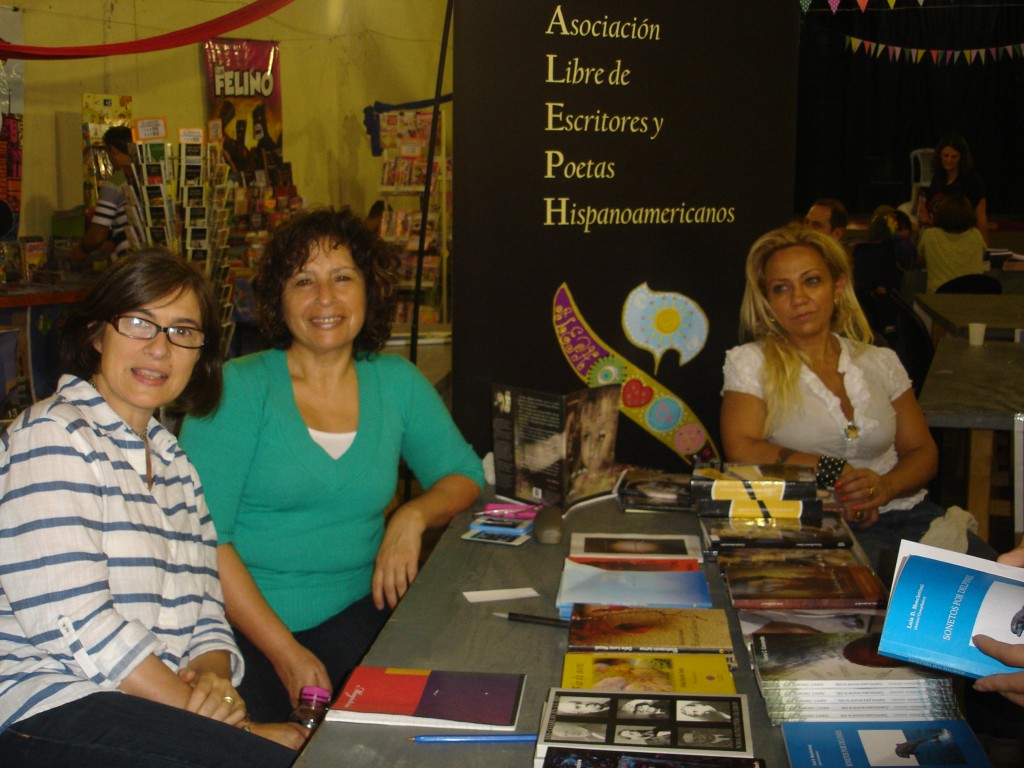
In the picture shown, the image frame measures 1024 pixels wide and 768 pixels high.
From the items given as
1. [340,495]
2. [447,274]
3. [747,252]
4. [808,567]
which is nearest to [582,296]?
[747,252]

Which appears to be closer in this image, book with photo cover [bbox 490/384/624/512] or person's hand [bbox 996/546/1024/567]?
person's hand [bbox 996/546/1024/567]

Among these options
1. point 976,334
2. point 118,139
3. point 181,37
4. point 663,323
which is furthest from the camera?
point 118,139

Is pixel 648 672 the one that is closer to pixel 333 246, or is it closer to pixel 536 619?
pixel 536 619

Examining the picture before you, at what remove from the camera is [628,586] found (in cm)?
166

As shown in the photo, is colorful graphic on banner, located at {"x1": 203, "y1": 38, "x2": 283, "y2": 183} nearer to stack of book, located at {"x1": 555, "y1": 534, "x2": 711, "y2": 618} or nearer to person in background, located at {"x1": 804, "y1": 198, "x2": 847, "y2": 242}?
person in background, located at {"x1": 804, "y1": 198, "x2": 847, "y2": 242}

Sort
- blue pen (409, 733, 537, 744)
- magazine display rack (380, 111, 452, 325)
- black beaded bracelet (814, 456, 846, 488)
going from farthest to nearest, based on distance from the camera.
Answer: magazine display rack (380, 111, 452, 325), black beaded bracelet (814, 456, 846, 488), blue pen (409, 733, 537, 744)

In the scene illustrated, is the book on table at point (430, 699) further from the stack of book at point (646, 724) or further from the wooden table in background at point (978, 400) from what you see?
the wooden table in background at point (978, 400)

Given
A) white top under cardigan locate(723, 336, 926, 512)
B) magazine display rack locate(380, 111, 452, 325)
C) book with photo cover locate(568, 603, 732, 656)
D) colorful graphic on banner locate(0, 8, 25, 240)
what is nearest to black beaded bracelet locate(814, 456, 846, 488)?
white top under cardigan locate(723, 336, 926, 512)

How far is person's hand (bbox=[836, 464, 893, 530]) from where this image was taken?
7.31 feet

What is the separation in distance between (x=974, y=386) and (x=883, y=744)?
7.40ft

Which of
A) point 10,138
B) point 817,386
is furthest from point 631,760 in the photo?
point 10,138

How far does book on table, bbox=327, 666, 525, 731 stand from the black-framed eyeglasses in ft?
2.30

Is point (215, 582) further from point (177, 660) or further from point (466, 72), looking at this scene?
point (466, 72)

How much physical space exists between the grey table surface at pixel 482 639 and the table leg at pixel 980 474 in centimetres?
139
